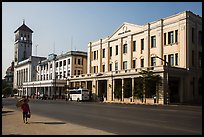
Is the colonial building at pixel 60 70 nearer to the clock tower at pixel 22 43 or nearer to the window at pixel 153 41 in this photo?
the window at pixel 153 41

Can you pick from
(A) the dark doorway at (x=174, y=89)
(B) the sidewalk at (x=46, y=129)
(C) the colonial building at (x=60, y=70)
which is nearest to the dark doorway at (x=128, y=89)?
(A) the dark doorway at (x=174, y=89)

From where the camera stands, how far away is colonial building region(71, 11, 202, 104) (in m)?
48.9

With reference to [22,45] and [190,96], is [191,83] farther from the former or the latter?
[22,45]

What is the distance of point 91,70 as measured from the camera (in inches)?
3022

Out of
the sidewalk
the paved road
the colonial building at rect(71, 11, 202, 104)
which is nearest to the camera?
the sidewalk

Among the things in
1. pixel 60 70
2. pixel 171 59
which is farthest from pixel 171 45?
pixel 60 70

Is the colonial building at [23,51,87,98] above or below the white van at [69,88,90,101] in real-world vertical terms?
above

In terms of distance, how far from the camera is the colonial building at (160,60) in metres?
48.9

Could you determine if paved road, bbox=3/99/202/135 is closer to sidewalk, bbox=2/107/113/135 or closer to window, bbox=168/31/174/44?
sidewalk, bbox=2/107/113/135

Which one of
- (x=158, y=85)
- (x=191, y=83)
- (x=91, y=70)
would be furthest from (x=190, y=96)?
(x=91, y=70)

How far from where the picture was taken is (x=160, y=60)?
53969 millimetres

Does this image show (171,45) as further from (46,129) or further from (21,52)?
(21,52)

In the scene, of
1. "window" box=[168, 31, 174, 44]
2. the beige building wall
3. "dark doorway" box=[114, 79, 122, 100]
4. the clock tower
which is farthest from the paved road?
the clock tower

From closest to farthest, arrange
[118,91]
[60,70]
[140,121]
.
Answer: [140,121] → [118,91] → [60,70]
